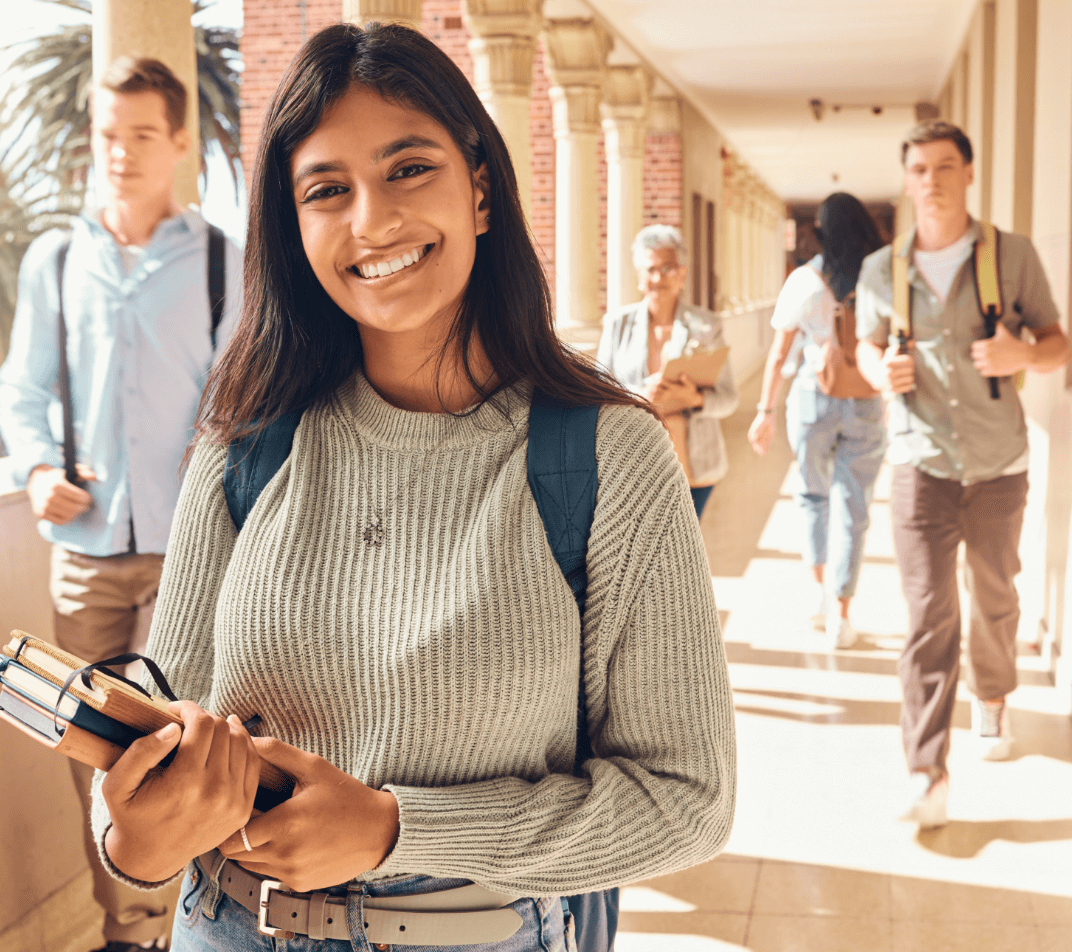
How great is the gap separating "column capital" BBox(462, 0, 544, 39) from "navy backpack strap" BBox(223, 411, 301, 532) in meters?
7.49

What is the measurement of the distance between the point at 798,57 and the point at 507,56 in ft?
19.3

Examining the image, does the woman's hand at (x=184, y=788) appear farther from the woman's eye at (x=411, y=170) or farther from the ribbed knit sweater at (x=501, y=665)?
the woman's eye at (x=411, y=170)

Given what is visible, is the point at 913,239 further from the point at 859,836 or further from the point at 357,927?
the point at 357,927

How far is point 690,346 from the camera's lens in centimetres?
480

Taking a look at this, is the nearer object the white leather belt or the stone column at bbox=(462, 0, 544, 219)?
the white leather belt

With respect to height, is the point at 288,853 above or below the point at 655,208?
below

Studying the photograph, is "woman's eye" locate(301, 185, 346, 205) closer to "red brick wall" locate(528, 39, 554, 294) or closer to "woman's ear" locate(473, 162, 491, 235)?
"woman's ear" locate(473, 162, 491, 235)

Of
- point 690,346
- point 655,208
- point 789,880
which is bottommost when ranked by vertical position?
point 789,880

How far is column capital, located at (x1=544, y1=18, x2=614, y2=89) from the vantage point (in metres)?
10.8

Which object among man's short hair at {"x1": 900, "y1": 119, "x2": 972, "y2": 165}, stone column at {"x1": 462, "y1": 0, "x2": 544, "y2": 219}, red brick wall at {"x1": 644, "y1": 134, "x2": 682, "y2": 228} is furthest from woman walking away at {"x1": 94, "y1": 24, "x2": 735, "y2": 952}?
red brick wall at {"x1": 644, "y1": 134, "x2": 682, "y2": 228}

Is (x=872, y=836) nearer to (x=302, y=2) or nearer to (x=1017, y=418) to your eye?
(x=1017, y=418)

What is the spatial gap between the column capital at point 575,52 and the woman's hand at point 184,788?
10427 mm

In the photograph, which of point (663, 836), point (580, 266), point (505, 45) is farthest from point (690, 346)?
point (580, 266)

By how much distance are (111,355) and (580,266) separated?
807cm
